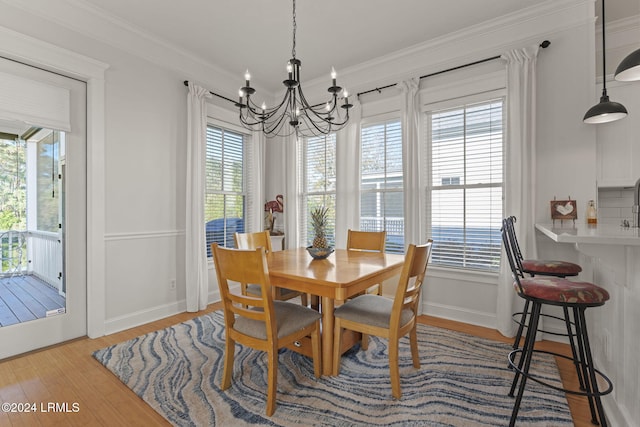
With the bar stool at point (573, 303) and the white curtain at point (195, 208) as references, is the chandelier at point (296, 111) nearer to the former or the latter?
the white curtain at point (195, 208)

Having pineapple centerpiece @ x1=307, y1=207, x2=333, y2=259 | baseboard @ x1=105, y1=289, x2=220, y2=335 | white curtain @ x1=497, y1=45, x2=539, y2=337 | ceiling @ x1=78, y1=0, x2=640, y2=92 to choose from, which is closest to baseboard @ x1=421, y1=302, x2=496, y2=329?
white curtain @ x1=497, y1=45, x2=539, y2=337

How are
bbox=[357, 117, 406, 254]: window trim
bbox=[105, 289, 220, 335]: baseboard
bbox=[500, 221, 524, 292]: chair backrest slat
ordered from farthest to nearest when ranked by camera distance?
bbox=[357, 117, 406, 254]: window trim < bbox=[105, 289, 220, 335]: baseboard < bbox=[500, 221, 524, 292]: chair backrest slat

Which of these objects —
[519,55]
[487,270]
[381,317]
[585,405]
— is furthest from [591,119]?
[381,317]

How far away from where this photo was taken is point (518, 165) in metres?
2.84

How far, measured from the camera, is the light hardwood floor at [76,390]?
68.0 inches

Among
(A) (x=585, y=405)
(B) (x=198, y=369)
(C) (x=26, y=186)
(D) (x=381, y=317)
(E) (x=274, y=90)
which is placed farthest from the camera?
(E) (x=274, y=90)

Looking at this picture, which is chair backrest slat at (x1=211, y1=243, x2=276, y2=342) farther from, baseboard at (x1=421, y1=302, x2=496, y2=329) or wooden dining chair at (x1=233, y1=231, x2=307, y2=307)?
baseboard at (x1=421, y1=302, x2=496, y2=329)

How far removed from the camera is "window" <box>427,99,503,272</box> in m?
3.08

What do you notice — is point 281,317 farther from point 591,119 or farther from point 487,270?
point 591,119

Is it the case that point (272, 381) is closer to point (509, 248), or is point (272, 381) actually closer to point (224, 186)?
point (509, 248)

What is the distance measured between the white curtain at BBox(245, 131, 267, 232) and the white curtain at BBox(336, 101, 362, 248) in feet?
3.74

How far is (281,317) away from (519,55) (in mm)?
3072

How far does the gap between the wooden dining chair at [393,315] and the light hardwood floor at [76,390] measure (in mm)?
983

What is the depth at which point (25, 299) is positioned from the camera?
8.50 feet
